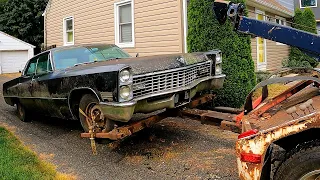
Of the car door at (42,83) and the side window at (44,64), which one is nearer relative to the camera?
the car door at (42,83)

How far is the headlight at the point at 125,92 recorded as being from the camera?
12.2 feet

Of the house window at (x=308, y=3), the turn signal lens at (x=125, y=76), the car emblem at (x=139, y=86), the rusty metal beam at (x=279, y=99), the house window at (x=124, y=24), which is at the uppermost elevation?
the house window at (x=308, y=3)

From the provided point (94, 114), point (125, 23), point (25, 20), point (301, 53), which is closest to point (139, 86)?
point (94, 114)

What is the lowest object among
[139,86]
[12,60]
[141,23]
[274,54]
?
[139,86]

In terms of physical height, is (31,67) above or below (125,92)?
above

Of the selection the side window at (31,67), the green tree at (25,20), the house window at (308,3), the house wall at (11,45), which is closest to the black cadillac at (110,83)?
the side window at (31,67)

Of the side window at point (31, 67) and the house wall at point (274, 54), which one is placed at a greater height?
the house wall at point (274, 54)

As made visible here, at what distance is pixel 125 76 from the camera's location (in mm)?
3742

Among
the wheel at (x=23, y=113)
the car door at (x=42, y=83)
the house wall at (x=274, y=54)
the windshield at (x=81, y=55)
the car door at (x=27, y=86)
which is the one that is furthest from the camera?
the house wall at (x=274, y=54)

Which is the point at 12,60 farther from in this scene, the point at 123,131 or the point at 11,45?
the point at 123,131

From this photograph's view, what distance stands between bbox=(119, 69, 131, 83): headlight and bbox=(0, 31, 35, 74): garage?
2213 cm

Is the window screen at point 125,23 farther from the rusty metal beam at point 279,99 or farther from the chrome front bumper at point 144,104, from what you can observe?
the rusty metal beam at point 279,99

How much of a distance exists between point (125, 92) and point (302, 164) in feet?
7.02

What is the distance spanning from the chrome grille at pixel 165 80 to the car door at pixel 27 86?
2950 mm
